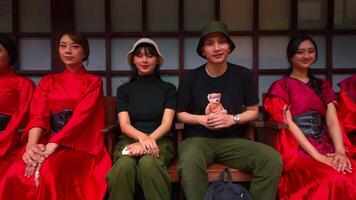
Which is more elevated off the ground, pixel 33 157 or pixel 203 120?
pixel 203 120

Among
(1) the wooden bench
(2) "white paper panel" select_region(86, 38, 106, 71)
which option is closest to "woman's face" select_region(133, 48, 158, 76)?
(1) the wooden bench

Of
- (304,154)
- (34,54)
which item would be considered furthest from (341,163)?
(34,54)

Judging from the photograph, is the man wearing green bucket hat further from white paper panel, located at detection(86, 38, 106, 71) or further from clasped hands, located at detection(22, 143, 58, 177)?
white paper panel, located at detection(86, 38, 106, 71)

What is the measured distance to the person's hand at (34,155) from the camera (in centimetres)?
311

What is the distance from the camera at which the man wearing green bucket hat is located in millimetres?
3031

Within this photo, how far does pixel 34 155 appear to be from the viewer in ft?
10.3

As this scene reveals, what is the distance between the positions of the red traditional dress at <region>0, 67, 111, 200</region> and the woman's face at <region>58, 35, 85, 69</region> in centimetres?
12

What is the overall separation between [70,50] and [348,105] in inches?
85.6

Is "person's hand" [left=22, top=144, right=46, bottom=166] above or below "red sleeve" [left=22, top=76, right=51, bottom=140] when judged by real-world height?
below

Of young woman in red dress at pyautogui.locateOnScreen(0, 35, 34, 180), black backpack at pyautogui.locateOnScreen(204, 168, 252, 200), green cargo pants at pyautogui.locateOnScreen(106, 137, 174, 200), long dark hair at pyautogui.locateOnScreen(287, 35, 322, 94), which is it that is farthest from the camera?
long dark hair at pyautogui.locateOnScreen(287, 35, 322, 94)

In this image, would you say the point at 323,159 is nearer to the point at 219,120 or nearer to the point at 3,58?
the point at 219,120

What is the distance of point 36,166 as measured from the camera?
308cm


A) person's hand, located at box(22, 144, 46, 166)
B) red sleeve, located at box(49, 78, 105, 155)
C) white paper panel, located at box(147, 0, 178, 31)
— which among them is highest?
white paper panel, located at box(147, 0, 178, 31)

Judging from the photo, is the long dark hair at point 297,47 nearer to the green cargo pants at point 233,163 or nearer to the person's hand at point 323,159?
the person's hand at point 323,159
